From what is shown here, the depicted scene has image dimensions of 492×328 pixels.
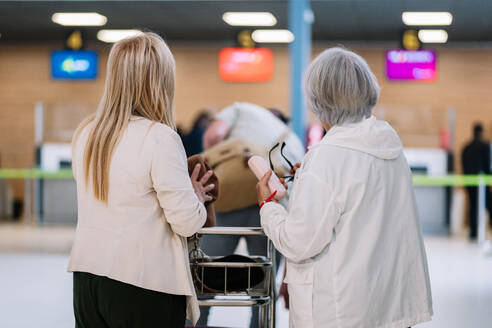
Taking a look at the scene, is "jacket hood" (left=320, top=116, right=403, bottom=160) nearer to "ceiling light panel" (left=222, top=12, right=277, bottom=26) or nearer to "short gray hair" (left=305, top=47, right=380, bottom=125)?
"short gray hair" (left=305, top=47, right=380, bottom=125)

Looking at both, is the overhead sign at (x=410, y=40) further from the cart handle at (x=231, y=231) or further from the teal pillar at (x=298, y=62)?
the cart handle at (x=231, y=231)

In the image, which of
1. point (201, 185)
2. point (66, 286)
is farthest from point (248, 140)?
point (66, 286)

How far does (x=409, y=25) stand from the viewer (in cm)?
1099

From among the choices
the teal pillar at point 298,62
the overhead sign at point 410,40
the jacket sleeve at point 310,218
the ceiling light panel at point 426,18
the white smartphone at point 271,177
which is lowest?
the jacket sleeve at point 310,218

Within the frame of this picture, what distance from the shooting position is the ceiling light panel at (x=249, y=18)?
1050 centimetres

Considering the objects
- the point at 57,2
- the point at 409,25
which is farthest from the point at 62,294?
the point at 409,25

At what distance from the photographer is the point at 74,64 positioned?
11.5 m

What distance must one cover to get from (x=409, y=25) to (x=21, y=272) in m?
7.12

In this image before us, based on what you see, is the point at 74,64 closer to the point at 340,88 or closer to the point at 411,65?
the point at 411,65

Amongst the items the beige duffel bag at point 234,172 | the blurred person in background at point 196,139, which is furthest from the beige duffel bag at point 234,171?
the blurred person in background at point 196,139

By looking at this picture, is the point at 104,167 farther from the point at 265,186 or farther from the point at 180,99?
the point at 180,99

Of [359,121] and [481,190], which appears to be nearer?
[359,121]

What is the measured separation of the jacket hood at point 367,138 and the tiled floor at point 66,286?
2759mm

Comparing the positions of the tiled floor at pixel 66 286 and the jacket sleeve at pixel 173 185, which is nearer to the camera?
the jacket sleeve at pixel 173 185
